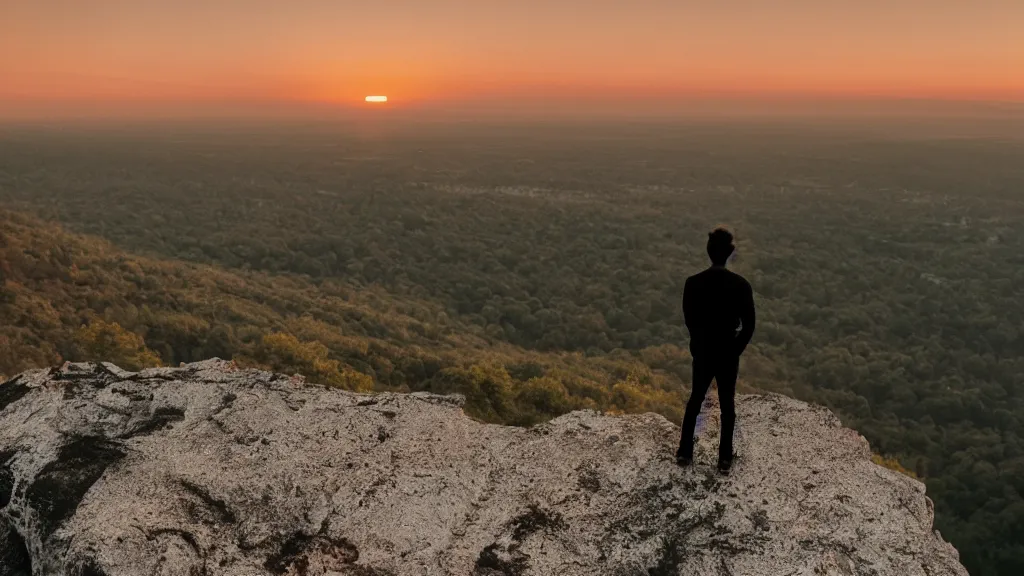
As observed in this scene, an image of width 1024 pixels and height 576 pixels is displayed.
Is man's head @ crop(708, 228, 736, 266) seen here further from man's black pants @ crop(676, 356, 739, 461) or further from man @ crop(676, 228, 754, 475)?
man's black pants @ crop(676, 356, 739, 461)

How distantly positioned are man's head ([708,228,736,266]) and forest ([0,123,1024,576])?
7349 millimetres

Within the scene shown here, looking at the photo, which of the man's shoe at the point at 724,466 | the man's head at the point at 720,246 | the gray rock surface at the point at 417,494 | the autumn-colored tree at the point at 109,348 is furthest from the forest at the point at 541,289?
the man's head at the point at 720,246

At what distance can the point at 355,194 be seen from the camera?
79.8m

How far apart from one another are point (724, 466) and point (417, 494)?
2.71 m

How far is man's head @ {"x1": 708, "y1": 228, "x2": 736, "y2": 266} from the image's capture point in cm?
484

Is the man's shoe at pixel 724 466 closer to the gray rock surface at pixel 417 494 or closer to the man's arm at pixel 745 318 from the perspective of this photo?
the gray rock surface at pixel 417 494

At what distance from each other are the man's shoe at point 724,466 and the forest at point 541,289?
257 inches

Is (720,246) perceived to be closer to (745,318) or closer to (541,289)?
(745,318)

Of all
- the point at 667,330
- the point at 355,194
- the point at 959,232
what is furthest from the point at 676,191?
the point at 667,330

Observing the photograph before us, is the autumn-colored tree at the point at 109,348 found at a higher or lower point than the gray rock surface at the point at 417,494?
lower

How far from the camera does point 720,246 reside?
191 inches

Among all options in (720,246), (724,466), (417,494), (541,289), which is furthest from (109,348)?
(541,289)

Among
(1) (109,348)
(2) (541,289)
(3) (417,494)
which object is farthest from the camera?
(2) (541,289)

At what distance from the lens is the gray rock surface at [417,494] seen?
14.9 feet
